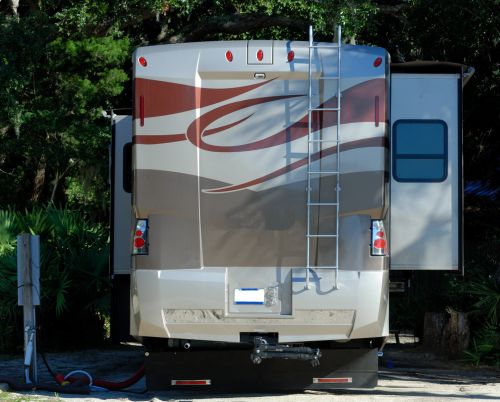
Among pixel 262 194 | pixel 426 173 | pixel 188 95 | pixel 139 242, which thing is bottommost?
pixel 139 242

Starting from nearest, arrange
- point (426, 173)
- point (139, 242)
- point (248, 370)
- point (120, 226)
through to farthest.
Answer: point (139, 242), point (248, 370), point (426, 173), point (120, 226)

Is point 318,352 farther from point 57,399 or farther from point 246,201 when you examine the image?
point 57,399

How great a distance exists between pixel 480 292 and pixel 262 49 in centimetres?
509

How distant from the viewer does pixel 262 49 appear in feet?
28.1

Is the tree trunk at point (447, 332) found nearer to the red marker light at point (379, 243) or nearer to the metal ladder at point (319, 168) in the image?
the red marker light at point (379, 243)

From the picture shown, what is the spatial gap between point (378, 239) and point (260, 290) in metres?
1.13

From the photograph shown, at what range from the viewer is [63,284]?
13.2m

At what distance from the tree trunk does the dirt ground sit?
0.64 feet

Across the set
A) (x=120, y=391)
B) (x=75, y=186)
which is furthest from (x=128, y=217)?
(x=75, y=186)

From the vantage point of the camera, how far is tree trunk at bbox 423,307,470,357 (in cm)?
1212

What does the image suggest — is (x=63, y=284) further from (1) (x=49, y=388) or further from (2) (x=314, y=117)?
(2) (x=314, y=117)

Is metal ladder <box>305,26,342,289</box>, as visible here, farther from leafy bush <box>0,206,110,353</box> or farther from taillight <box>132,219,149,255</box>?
leafy bush <box>0,206,110,353</box>

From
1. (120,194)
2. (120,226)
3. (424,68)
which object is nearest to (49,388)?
(120,226)

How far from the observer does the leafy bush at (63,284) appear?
13367 mm
